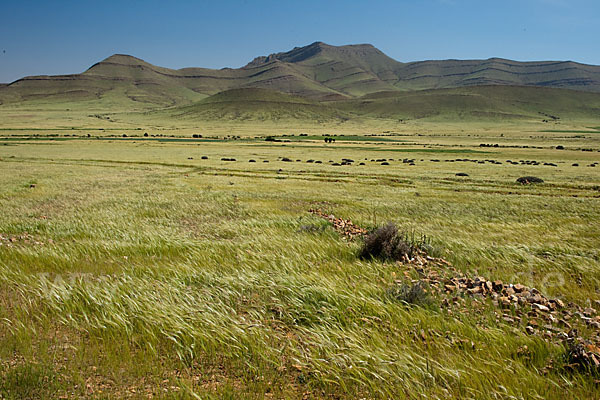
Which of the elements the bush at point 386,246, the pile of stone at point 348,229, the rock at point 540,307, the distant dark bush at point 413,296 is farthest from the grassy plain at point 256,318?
the rock at point 540,307

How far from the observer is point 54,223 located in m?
12.6

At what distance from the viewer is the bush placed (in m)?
8.29

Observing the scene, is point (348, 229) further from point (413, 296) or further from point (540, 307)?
point (540, 307)

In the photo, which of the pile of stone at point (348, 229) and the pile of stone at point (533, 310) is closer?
the pile of stone at point (533, 310)

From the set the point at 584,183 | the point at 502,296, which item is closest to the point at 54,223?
the point at 502,296

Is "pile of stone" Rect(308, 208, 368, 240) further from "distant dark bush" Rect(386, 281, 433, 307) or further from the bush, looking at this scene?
"distant dark bush" Rect(386, 281, 433, 307)

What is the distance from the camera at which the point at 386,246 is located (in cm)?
827

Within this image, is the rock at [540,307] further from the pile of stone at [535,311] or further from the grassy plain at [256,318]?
the grassy plain at [256,318]

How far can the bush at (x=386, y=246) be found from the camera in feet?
27.2

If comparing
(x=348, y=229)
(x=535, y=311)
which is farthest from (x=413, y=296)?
(x=348, y=229)

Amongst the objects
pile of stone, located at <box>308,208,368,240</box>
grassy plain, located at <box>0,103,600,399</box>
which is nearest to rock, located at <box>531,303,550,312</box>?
grassy plain, located at <box>0,103,600,399</box>

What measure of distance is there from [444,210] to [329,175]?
65.9 ft

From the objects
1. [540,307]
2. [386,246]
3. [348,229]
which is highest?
[386,246]

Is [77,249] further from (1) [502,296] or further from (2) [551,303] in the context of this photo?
(2) [551,303]
